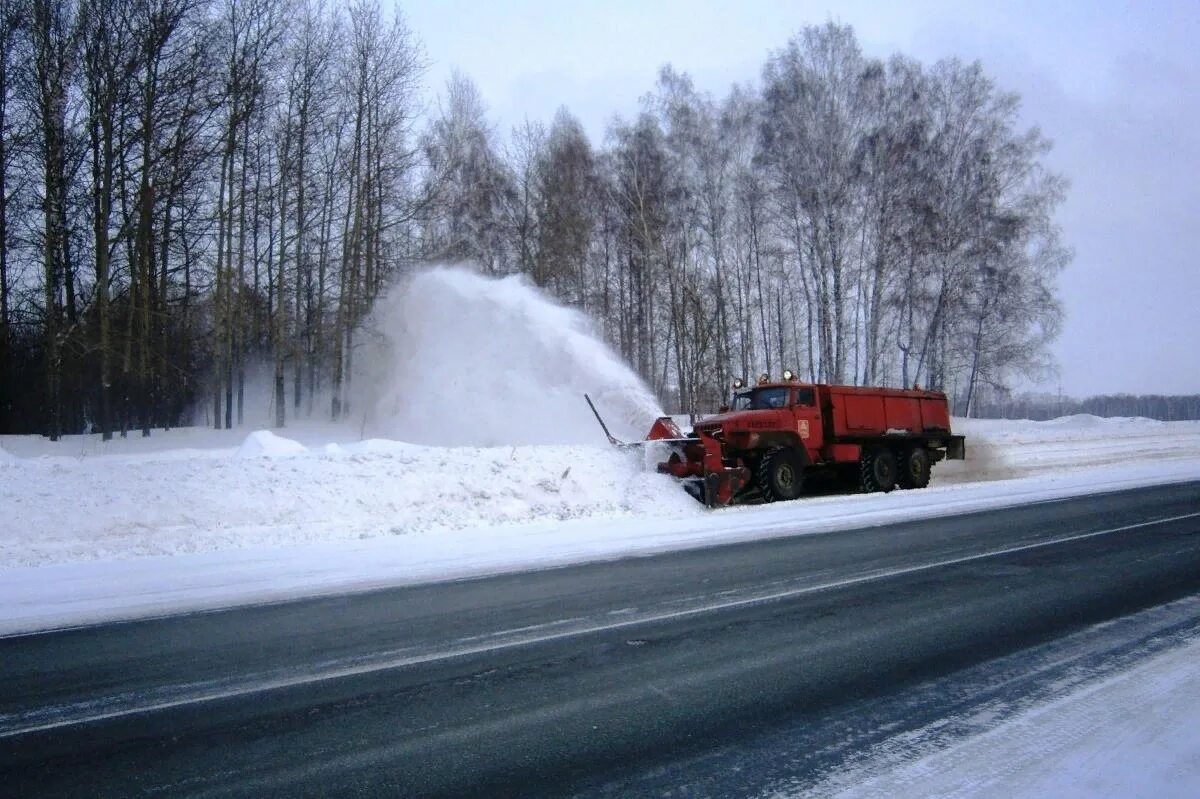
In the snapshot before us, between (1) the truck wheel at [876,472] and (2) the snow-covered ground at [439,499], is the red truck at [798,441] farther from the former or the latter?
(2) the snow-covered ground at [439,499]

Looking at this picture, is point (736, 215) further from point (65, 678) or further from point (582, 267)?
point (65, 678)

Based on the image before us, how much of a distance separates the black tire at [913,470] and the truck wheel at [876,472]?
94cm

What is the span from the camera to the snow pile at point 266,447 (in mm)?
14914

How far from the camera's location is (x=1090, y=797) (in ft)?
12.7

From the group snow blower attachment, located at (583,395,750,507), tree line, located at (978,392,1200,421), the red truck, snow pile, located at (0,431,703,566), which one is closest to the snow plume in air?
the red truck

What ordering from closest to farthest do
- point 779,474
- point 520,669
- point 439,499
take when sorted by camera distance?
point 520,669 → point 439,499 → point 779,474

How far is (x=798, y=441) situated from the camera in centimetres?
1792

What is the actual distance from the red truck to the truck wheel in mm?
23

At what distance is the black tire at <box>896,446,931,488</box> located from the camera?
2089 cm

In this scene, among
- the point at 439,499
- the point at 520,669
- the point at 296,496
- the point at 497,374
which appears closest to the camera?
the point at 520,669

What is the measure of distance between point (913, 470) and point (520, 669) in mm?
17158

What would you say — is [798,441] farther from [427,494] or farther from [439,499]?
[427,494]

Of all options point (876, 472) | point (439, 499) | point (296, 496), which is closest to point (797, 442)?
point (876, 472)

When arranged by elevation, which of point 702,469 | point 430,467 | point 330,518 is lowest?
point 330,518
